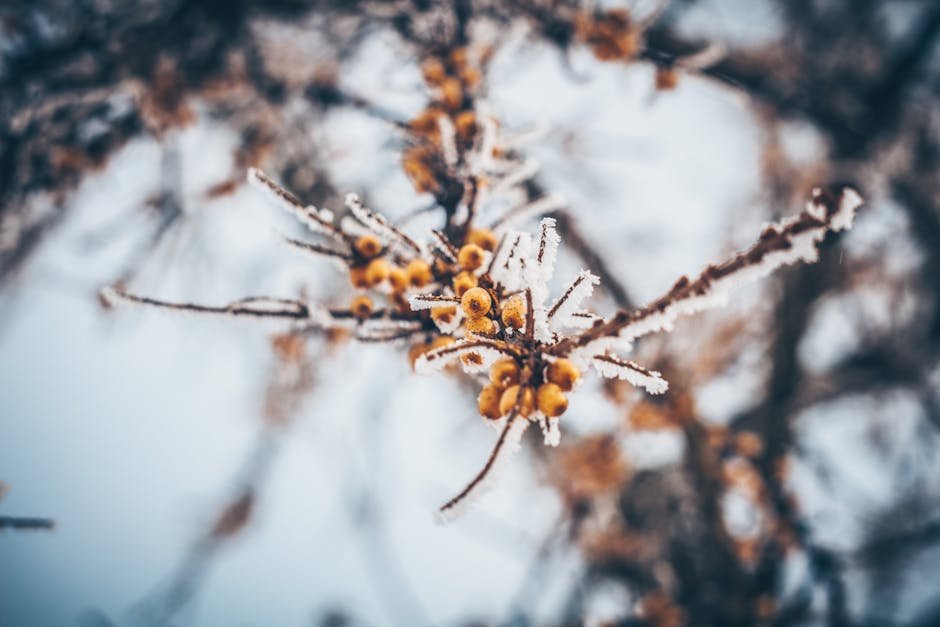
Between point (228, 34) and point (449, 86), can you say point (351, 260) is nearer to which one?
point (449, 86)

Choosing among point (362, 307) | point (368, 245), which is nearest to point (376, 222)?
point (368, 245)

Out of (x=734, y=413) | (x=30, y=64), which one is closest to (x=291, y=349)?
(x=30, y=64)

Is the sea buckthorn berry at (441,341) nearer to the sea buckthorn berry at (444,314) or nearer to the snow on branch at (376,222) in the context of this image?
the sea buckthorn berry at (444,314)

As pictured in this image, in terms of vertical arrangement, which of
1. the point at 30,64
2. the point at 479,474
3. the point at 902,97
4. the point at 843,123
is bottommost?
the point at 479,474

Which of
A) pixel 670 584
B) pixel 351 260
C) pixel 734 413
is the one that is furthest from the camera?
pixel 734 413

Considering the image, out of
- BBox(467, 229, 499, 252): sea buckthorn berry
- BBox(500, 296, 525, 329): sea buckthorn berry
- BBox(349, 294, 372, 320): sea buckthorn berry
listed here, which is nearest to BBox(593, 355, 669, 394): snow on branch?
BBox(500, 296, 525, 329): sea buckthorn berry

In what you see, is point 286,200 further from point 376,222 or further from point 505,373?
point 505,373

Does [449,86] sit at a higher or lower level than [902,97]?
lower

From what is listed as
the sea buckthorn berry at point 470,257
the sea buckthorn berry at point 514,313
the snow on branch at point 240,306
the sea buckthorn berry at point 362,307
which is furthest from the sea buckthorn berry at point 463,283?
the snow on branch at point 240,306
